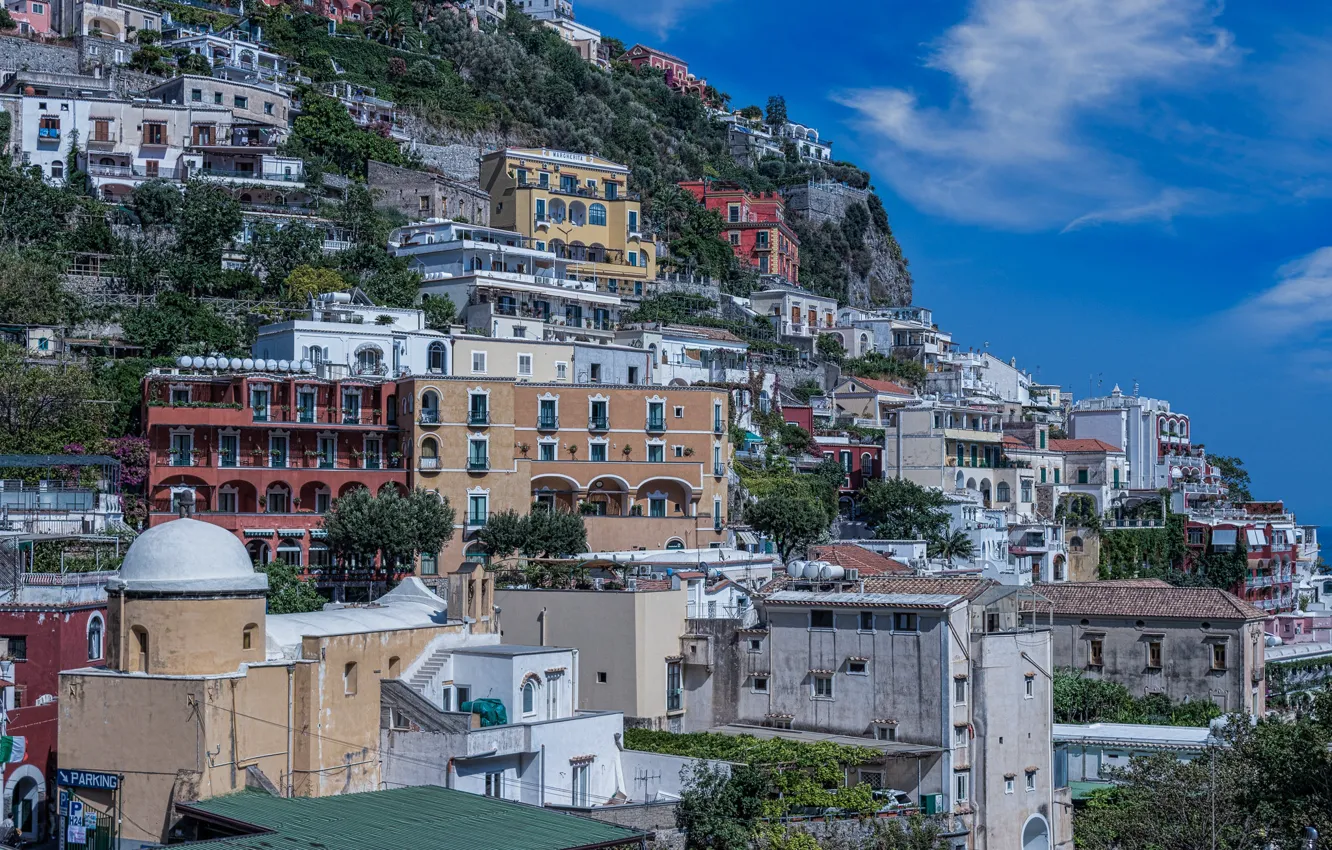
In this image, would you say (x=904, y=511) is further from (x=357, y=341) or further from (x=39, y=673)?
(x=39, y=673)

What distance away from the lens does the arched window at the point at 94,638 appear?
40562 mm

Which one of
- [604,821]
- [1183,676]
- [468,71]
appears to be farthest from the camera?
[468,71]

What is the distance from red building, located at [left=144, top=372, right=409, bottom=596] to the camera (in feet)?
189

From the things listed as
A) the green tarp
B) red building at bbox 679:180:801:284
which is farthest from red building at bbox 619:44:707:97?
the green tarp

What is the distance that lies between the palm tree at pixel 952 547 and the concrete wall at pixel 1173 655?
35.9 ft

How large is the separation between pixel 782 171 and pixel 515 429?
278 ft

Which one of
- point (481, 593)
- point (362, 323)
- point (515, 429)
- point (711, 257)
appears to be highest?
point (711, 257)

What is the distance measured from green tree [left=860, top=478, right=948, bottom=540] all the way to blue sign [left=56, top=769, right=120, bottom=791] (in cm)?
4661

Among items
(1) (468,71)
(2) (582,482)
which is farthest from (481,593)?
(1) (468,71)

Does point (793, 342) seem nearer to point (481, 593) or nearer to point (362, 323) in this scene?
point (362, 323)

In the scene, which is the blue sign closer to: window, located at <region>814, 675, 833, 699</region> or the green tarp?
the green tarp

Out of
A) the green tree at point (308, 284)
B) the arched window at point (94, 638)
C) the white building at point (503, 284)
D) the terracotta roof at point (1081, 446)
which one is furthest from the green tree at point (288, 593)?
the terracotta roof at point (1081, 446)

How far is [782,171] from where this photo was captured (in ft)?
472

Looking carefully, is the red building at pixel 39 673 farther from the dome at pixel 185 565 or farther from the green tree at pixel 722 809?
the green tree at pixel 722 809
